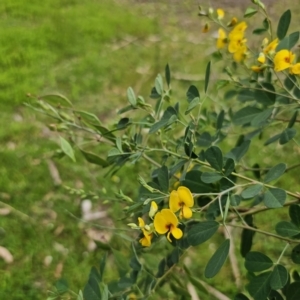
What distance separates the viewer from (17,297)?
1204 millimetres

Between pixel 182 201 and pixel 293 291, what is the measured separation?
25cm

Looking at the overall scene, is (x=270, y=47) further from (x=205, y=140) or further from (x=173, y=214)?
(x=173, y=214)

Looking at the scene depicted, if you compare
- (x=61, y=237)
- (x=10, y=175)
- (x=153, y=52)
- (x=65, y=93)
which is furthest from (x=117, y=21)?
(x=61, y=237)

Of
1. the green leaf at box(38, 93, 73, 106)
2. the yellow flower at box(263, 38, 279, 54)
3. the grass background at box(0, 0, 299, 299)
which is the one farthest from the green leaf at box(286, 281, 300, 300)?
the grass background at box(0, 0, 299, 299)

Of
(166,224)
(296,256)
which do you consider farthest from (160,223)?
A: (296,256)

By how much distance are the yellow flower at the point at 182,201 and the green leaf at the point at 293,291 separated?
0.77 feet

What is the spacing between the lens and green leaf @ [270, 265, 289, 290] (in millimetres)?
656

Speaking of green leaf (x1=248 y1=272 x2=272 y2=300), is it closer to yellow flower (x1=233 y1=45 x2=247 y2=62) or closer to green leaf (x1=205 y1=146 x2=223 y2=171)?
green leaf (x1=205 y1=146 x2=223 y2=171)

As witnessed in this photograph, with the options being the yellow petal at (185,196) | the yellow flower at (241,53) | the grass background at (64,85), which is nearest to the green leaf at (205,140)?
the yellow flower at (241,53)

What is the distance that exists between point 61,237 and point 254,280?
79 centimetres

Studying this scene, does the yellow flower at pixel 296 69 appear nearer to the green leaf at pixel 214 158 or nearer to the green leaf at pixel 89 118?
the green leaf at pixel 214 158

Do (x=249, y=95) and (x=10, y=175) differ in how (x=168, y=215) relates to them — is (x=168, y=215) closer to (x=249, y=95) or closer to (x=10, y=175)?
(x=249, y=95)

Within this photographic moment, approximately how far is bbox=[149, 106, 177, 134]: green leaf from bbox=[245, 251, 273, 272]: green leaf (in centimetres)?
23

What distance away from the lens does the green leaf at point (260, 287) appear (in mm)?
678
